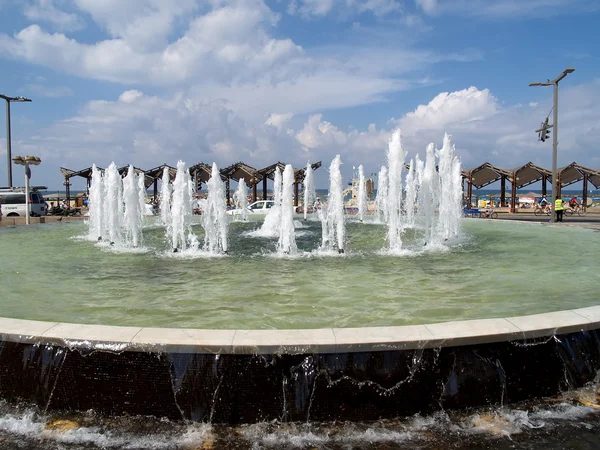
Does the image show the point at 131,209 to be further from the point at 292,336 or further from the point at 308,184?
the point at 308,184

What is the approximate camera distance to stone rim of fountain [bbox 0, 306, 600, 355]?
3711 millimetres

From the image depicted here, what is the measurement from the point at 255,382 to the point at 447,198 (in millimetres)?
14455

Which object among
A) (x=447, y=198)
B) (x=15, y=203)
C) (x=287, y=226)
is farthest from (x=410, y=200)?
(x=15, y=203)

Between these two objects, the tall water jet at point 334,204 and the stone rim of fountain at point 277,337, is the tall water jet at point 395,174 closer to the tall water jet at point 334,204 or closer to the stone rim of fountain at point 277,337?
the tall water jet at point 334,204

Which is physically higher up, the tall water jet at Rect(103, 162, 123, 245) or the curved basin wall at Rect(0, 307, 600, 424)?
the tall water jet at Rect(103, 162, 123, 245)

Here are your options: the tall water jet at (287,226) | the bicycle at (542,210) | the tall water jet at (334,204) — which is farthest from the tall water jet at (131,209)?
the bicycle at (542,210)

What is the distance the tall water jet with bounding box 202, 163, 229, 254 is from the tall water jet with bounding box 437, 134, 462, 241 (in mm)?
6913

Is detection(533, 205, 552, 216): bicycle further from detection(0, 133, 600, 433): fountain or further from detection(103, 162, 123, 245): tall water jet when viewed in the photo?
detection(103, 162, 123, 245): tall water jet

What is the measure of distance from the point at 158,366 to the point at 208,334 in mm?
484

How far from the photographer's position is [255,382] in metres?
3.77

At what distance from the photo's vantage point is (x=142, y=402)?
3799mm

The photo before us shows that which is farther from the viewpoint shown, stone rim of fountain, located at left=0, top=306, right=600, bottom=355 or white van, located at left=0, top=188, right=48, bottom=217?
white van, located at left=0, top=188, right=48, bottom=217

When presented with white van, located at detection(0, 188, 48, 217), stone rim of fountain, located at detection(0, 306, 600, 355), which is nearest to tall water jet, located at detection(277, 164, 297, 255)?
stone rim of fountain, located at detection(0, 306, 600, 355)

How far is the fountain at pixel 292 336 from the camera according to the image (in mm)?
3768
